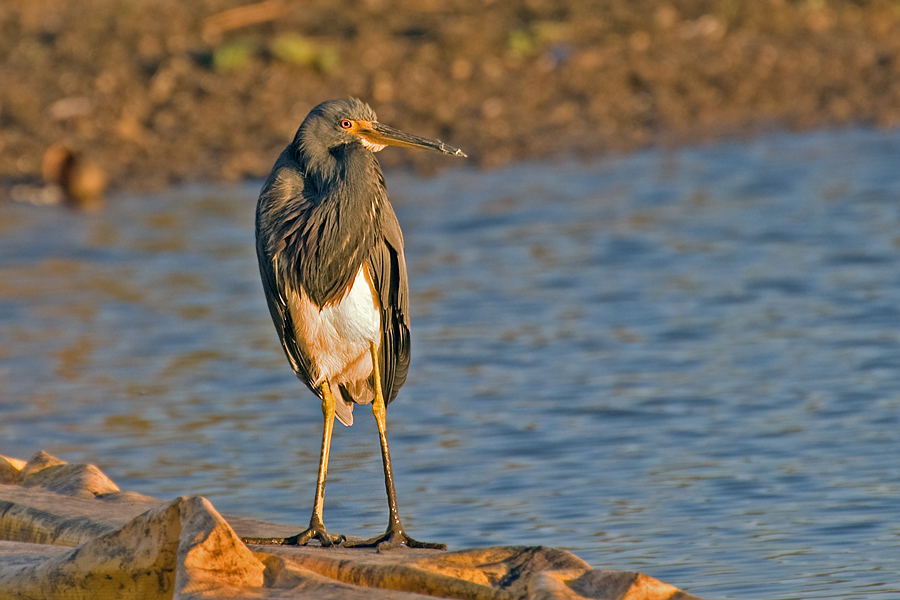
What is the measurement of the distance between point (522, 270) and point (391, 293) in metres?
6.11

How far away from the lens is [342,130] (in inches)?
201

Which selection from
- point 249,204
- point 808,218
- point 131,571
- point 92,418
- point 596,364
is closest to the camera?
point 131,571

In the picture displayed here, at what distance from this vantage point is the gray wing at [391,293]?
5.19 m

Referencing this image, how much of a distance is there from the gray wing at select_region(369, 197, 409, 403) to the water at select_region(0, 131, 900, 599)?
1028 millimetres

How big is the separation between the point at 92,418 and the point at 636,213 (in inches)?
231

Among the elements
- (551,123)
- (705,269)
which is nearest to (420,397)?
(705,269)

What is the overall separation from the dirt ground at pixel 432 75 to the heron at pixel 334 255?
856 cm

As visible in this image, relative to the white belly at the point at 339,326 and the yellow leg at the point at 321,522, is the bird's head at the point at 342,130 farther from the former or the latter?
the yellow leg at the point at 321,522

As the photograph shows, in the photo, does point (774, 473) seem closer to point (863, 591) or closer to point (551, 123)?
point (863, 591)

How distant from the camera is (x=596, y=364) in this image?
356 inches

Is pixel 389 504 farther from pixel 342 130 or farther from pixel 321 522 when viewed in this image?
pixel 342 130

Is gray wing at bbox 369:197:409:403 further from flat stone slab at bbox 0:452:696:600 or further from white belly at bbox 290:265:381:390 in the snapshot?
flat stone slab at bbox 0:452:696:600

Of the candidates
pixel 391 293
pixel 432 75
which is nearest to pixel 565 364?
pixel 391 293

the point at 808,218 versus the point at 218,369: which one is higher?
the point at 808,218
